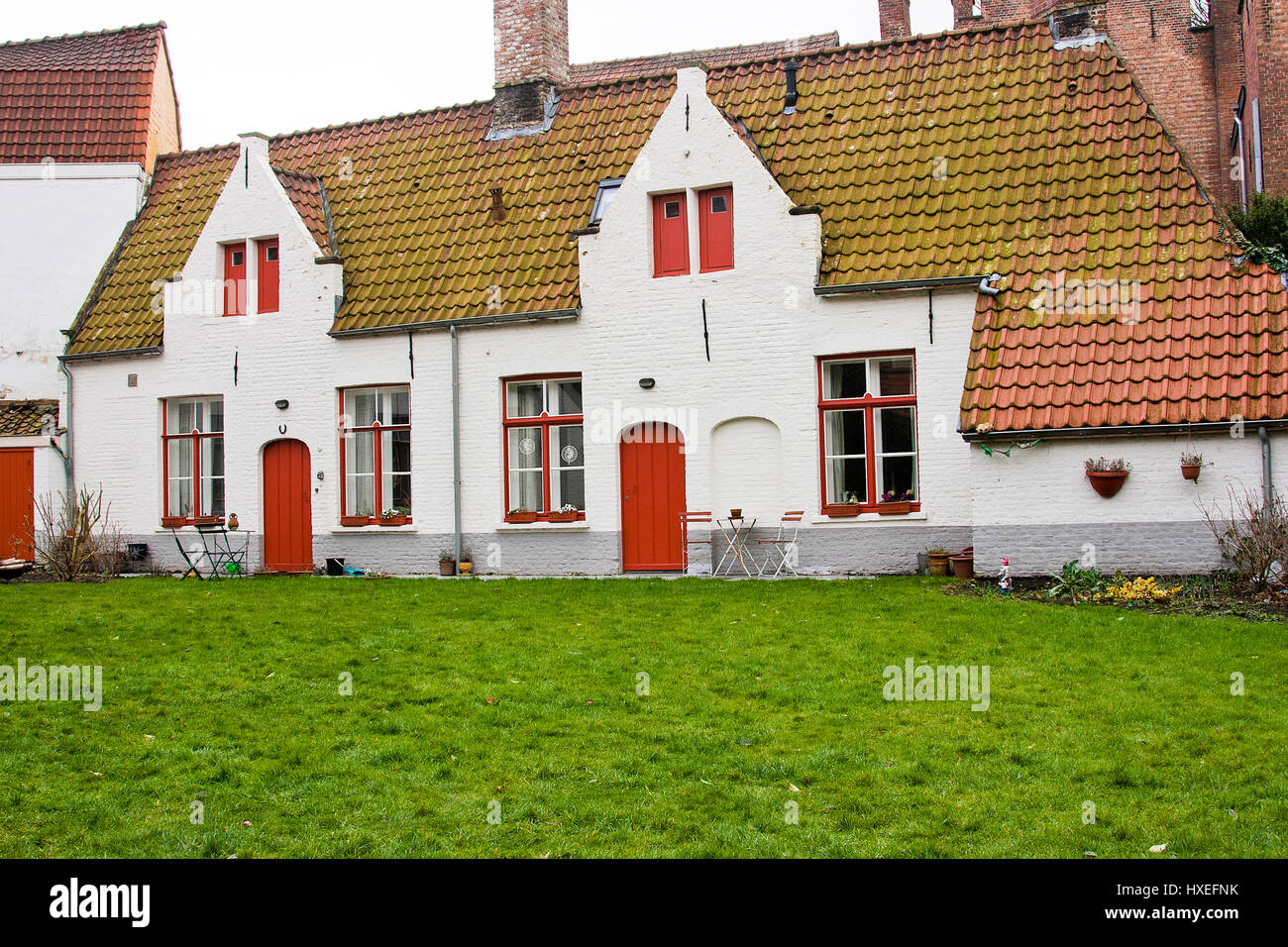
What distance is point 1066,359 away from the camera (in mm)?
14445

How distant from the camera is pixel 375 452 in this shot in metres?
18.9

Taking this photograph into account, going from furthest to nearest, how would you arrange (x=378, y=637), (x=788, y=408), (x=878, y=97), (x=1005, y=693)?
(x=878, y=97), (x=788, y=408), (x=378, y=637), (x=1005, y=693)

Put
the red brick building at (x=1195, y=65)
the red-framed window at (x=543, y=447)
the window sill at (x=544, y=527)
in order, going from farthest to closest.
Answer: the red brick building at (x=1195, y=65)
the red-framed window at (x=543, y=447)
the window sill at (x=544, y=527)

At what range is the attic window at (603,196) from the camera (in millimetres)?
18016

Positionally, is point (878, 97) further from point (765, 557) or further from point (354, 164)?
point (354, 164)

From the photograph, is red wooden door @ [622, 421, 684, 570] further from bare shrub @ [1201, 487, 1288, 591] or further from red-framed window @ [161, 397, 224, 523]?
red-framed window @ [161, 397, 224, 523]

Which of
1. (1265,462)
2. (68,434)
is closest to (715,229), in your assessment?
(1265,462)

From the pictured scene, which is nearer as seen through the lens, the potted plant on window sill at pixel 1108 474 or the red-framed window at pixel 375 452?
the potted plant on window sill at pixel 1108 474

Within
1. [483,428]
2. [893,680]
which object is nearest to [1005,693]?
[893,680]

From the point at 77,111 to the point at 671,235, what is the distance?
42.9ft

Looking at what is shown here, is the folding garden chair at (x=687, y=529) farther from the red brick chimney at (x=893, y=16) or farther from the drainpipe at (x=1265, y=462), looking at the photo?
the red brick chimney at (x=893, y=16)

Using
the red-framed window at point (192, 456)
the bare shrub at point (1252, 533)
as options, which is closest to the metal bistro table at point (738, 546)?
the bare shrub at point (1252, 533)

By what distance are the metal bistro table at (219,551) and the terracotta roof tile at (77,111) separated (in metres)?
7.96

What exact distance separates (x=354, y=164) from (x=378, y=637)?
41.0 feet
